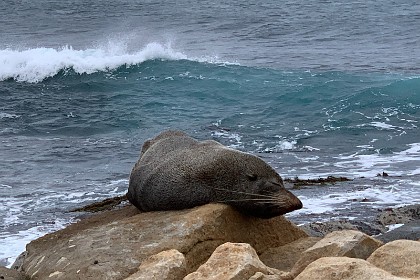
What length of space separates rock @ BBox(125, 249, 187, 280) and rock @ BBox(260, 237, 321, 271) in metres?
1.19

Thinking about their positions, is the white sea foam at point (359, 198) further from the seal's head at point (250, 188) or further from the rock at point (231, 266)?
the rock at point (231, 266)

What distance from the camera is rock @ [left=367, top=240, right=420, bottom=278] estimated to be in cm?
476

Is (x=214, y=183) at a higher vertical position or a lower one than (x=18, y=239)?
higher

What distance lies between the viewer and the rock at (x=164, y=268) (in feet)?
18.1

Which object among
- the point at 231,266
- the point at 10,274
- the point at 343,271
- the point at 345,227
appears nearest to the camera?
the point at 343,271

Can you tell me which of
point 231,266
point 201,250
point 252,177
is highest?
point 231,266

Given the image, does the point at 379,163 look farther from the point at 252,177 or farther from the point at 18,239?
the point at 252,177

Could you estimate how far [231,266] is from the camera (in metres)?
5.19

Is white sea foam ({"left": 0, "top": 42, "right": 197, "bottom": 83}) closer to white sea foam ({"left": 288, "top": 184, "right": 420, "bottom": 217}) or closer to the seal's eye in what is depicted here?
white sea foam ({"left": 288, "top": 184, "right": 420, "bottom": 217})

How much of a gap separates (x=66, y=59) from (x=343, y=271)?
90.6 feet

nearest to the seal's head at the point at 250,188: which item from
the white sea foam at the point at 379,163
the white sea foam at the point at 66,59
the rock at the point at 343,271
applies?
the rock at the point at 343,271

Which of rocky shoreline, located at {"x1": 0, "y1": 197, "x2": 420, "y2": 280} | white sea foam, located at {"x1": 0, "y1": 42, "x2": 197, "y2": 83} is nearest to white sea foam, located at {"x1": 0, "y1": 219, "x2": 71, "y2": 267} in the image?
rocky shoreline, located at {"x1": 0, "y1": 197, "x2": 420, "y2": 280}

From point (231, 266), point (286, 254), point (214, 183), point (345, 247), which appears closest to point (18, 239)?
point (214, 183)

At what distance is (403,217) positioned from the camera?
1058 centimetres
